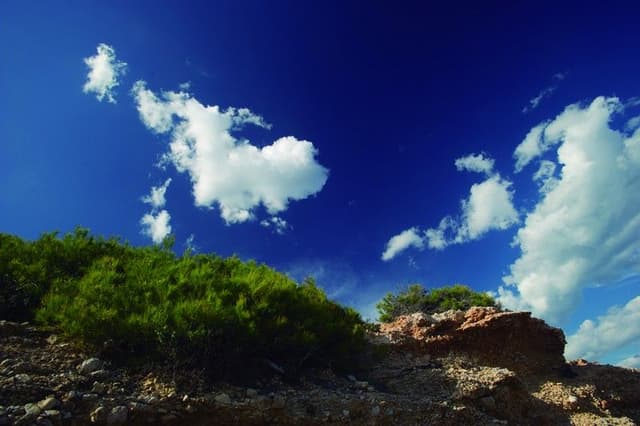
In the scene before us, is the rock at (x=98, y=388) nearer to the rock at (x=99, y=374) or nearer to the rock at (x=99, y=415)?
the rock at (x=99, y=374)

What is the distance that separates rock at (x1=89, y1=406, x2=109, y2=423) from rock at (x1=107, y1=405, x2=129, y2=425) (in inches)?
2.2

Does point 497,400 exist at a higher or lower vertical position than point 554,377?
lower

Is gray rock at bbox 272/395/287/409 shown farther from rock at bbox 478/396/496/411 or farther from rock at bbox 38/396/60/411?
rock at bbox 478/396/496/411

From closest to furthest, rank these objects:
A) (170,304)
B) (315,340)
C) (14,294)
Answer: (170,304) → (14,294) → (315,340)

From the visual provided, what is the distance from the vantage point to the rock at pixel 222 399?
6539mm

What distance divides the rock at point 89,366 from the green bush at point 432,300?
18.2 meters

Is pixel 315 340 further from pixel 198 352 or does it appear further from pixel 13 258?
pixel 13 258

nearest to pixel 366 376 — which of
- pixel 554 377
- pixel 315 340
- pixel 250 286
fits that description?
pixel 315 340

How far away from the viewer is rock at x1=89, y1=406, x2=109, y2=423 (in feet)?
18.3

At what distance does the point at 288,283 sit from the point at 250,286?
1.42m

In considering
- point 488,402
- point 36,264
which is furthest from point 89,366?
point 488,402

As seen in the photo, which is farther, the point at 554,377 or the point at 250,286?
the point at 554,377

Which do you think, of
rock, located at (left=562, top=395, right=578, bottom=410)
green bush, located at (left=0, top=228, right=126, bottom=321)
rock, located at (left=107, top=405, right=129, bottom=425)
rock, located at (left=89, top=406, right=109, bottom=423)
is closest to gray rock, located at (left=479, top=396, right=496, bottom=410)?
rock, located at (left=562, top=395, right=578, bottom=410)

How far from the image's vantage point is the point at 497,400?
951 cm
